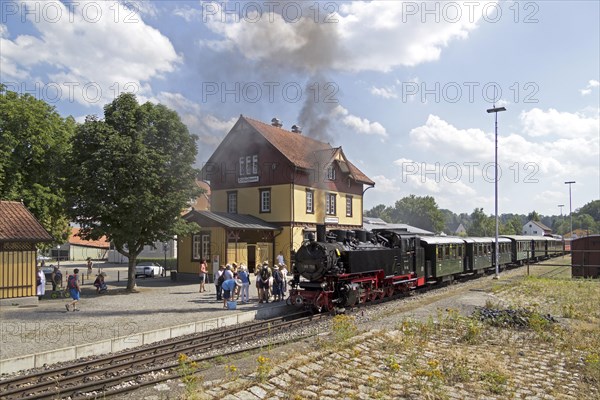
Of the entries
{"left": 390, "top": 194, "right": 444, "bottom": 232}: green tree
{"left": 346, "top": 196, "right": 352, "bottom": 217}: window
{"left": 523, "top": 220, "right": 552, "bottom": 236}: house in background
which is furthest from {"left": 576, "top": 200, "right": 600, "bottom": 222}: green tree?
{"left": 346, "top": 196, "right": 352, "bottom": 217}: window

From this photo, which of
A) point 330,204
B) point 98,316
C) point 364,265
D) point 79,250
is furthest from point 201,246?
point 79,250

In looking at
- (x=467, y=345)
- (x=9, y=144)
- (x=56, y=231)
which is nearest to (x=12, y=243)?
(x=9, y=144)

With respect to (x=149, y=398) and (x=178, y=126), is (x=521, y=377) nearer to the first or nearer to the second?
(x=149, y=398)

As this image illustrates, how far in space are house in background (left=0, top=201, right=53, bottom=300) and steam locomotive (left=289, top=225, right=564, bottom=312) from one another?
36.7 ft

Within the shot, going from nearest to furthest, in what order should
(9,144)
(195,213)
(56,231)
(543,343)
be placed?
(543,343)
(9,144)
(195,213)
(56,231)

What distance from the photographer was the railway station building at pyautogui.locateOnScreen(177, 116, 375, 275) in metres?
28.2

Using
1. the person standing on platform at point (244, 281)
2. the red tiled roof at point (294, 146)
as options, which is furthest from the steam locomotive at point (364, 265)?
the red tiled roof at point (294, 146)

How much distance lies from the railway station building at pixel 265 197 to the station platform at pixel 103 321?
6.08 meters

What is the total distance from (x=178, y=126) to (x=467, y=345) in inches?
665

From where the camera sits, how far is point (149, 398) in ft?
26.2

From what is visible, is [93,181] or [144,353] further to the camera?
[93,181]

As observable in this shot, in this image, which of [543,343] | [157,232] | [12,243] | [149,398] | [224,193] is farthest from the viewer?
[224,193]

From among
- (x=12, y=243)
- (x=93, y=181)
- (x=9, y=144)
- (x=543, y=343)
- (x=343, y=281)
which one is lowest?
(x=543, y=343)

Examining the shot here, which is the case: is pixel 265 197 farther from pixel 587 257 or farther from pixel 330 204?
pixel 587 257
